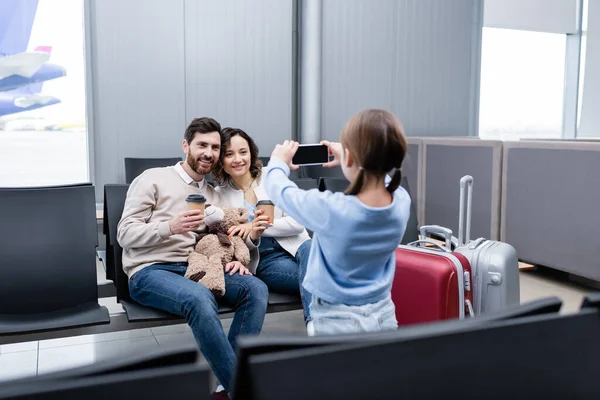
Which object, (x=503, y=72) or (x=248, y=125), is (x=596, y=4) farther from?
(x=248, y=125)

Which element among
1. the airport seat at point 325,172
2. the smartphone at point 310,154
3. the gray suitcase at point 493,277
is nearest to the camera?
the smartphone at point 310,154

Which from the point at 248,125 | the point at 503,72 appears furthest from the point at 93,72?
the point at 503,72

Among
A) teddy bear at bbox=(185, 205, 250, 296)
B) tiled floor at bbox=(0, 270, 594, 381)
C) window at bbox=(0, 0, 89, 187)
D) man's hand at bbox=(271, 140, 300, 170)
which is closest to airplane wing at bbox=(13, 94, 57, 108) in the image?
window at bbox=(0, 0, 89, 187)

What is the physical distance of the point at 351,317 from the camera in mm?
1530

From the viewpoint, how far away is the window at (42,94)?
4898mm

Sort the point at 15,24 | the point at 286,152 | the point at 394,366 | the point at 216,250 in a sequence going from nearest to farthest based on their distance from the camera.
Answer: the point at 394,366, the point at 286,152, the point at 216,250, the point at 15,24

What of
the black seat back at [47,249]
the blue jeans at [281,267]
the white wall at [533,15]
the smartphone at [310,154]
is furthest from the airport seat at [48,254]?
the white wall at [533,15]

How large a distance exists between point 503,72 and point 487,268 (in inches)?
206

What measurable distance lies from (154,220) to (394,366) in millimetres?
1873

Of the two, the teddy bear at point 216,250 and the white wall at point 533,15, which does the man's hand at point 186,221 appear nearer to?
the teddy bear at point 216,250

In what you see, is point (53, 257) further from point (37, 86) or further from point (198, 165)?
point (37, 86)

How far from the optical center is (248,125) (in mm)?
5664

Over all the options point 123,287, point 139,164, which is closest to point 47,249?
point 123,287

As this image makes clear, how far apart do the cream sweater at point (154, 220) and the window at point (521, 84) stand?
4.96 m
